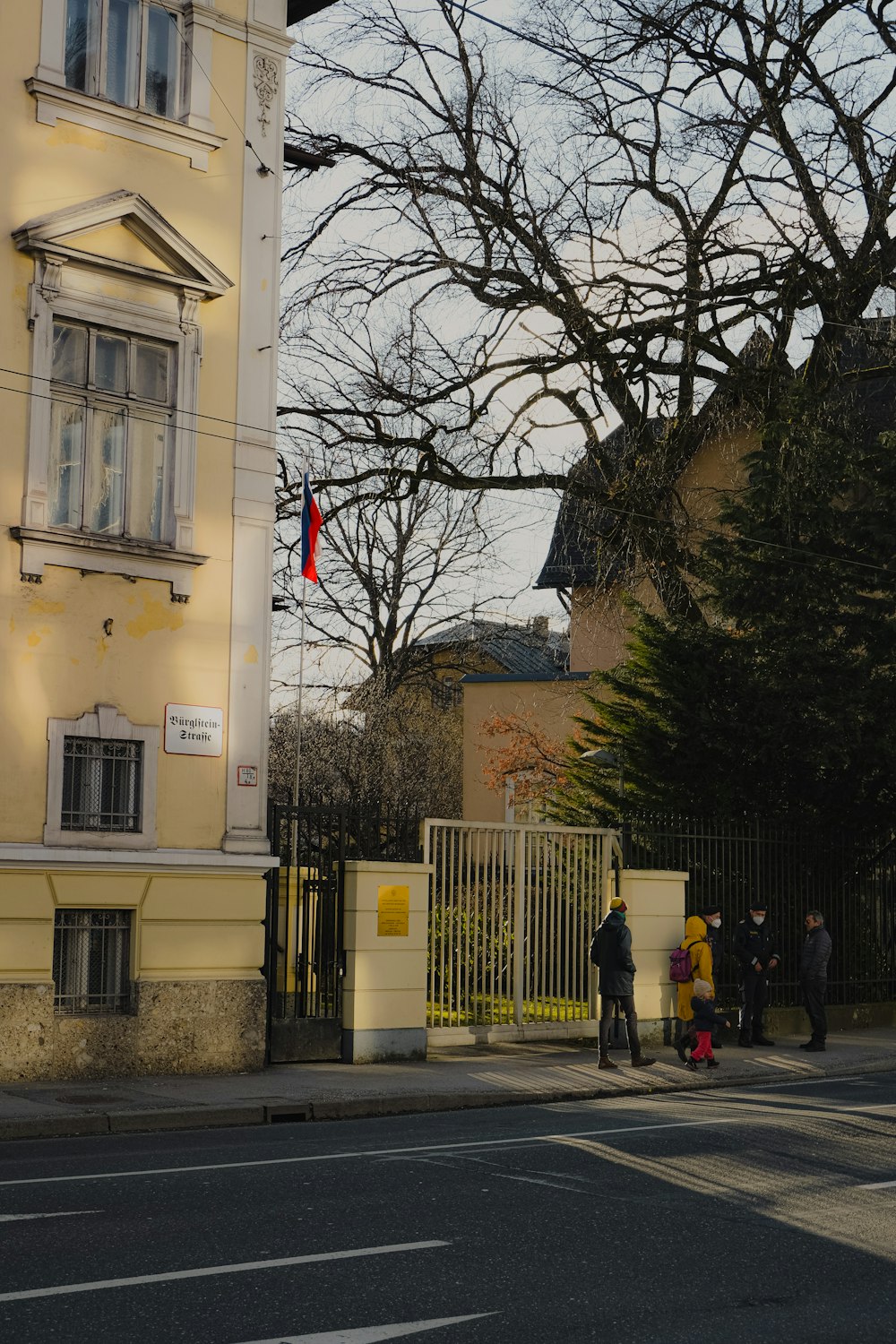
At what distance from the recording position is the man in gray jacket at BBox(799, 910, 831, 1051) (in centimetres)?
1941

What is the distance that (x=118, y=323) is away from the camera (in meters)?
15.5

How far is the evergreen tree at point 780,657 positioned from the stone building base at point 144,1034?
7748 millimetres

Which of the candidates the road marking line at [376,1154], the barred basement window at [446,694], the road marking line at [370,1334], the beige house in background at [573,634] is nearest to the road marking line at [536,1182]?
the road marking line at [376,1154]

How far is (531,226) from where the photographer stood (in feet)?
76.1

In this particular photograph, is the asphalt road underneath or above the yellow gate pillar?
underneath

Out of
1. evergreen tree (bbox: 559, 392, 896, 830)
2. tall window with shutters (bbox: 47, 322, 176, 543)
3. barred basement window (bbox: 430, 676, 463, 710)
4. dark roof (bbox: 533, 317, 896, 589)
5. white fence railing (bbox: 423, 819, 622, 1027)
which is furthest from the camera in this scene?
barred basement window (bbox: 430, 676, 463, 710)

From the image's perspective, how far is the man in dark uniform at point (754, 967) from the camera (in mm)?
19422

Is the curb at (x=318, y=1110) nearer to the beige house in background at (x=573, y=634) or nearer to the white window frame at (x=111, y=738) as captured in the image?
the white window frame at (x=111, y=738)

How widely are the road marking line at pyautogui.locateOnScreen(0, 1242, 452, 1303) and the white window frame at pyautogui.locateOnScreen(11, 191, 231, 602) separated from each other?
341 inches

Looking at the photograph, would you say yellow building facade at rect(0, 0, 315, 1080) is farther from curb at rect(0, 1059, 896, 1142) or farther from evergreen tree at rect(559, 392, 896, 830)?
evergreen tree at rect(559, 392, 896, 830)

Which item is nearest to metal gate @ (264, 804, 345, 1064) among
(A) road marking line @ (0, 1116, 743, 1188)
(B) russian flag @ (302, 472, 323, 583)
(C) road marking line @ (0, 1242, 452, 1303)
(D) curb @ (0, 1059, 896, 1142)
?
(D) curb @ (0, 1059, 896, 1142)

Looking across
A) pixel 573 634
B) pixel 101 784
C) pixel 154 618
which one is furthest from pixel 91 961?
pixel 573 634

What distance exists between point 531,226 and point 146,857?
12008 millimetres

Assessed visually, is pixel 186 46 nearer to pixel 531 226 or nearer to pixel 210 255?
pixel 210 255
